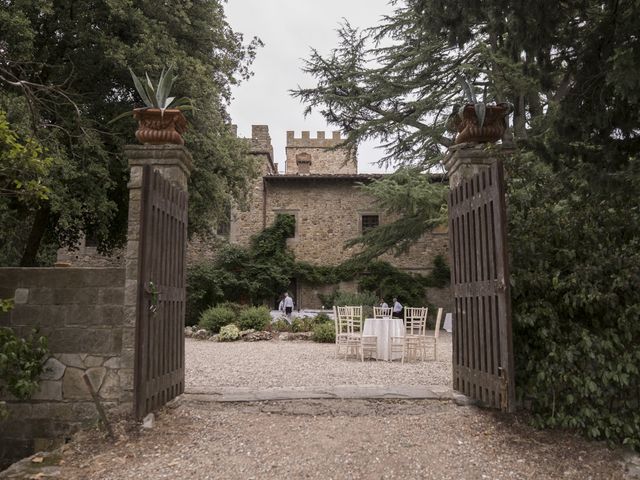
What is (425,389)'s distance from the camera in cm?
494

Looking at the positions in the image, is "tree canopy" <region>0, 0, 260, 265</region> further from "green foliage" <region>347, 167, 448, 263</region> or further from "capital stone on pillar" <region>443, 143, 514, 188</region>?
"capital stone on pillar" <region>443, 143, 514, 188</region>

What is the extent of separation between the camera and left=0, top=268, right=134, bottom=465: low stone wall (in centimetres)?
432

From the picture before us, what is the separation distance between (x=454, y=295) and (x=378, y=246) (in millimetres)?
12664

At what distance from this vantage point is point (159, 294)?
419 centimetres

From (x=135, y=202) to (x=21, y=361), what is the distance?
153cm

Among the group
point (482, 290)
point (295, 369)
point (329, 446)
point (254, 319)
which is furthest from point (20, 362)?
point (254, 319)

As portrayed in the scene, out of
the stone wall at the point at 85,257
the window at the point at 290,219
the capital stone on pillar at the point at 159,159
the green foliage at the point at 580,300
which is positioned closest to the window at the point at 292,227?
the window at the point at 290,219

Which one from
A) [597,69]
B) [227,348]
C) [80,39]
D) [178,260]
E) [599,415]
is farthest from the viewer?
[227,348]

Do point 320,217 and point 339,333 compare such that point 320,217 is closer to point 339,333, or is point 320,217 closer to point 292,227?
point 292,227

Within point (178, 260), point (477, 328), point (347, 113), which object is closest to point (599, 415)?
point (477, 328)

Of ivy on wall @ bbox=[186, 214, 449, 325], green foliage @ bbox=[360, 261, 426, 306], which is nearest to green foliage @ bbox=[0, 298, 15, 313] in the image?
ivy on wall @ bbox=[186, 214, 449, 325]

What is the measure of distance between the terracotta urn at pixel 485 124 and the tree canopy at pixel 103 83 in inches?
245

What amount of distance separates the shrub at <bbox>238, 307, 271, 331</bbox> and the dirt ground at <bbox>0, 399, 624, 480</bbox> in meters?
8.39

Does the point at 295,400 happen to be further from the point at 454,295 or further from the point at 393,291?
the point at 393,291
